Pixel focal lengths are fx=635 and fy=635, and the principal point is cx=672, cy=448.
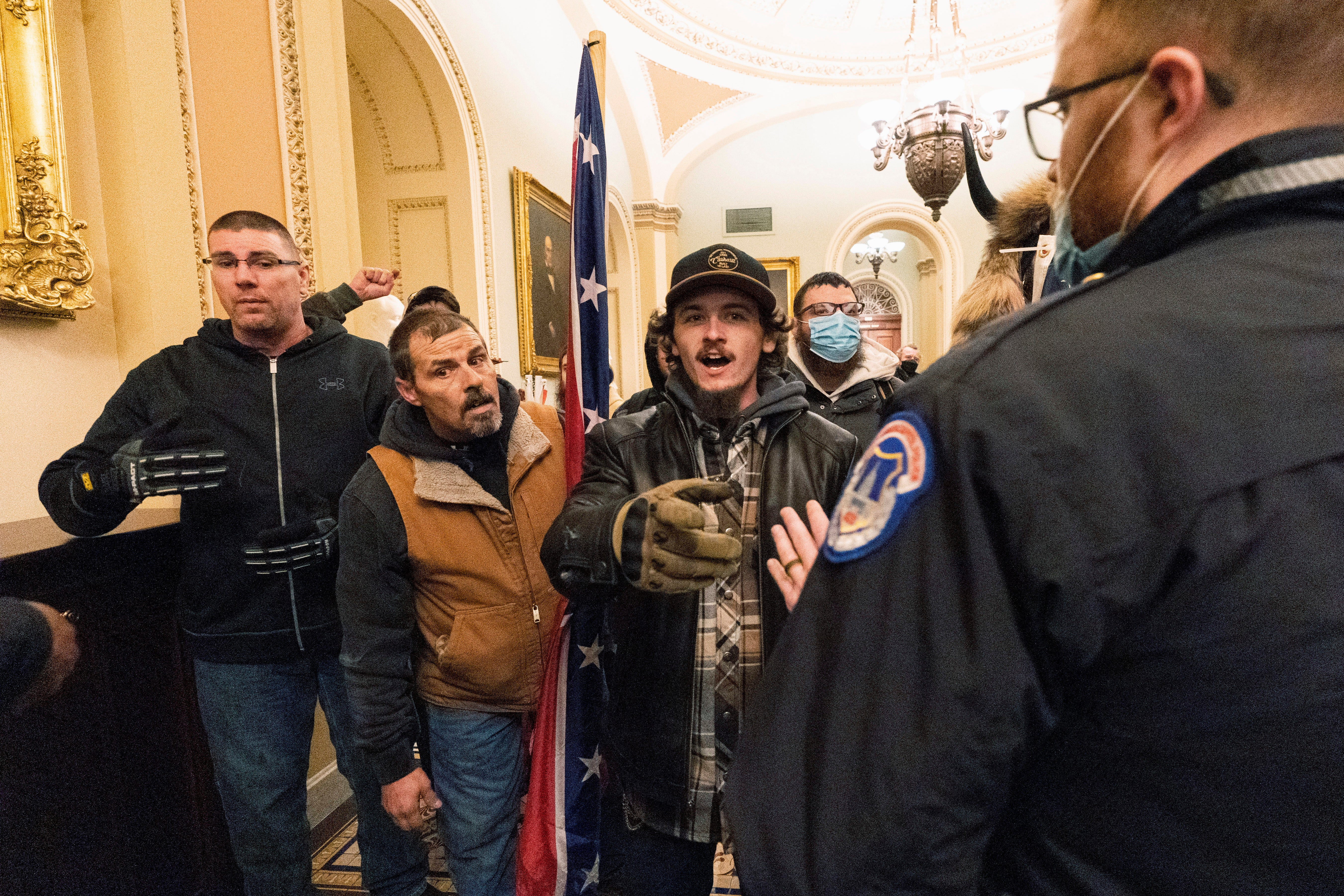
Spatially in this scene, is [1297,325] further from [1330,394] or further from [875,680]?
[875,680]

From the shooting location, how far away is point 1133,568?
44cm

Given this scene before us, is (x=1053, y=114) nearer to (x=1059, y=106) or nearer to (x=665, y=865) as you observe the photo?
(x=1059, y=106)

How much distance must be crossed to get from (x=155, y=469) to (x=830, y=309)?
2.64m

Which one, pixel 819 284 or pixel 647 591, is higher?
pixel 819 284

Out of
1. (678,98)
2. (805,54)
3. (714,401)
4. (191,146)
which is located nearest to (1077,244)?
(714,401)

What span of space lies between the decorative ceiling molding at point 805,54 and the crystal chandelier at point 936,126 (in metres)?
1.11

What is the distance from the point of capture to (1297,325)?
436 mm

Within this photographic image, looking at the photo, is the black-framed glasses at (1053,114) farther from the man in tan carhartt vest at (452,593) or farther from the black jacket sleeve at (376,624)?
the black jacket sleeve at (376,624)

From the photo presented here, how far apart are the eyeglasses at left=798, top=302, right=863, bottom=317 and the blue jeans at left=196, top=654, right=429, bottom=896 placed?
97.0 inches

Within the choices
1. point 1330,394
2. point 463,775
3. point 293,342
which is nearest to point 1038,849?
point 1330,394

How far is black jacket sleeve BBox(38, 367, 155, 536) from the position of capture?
163 centimetres

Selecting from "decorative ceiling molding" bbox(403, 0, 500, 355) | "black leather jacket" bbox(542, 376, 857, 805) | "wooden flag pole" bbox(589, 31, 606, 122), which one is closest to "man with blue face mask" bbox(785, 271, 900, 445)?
"wooden flag pole" bbox(589, 31, 606, 122)

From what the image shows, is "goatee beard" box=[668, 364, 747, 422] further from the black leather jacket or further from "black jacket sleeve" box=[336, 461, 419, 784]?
"black jacket sleeve" box=[336, 461, 419, 784]

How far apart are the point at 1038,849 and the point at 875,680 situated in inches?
8.3
